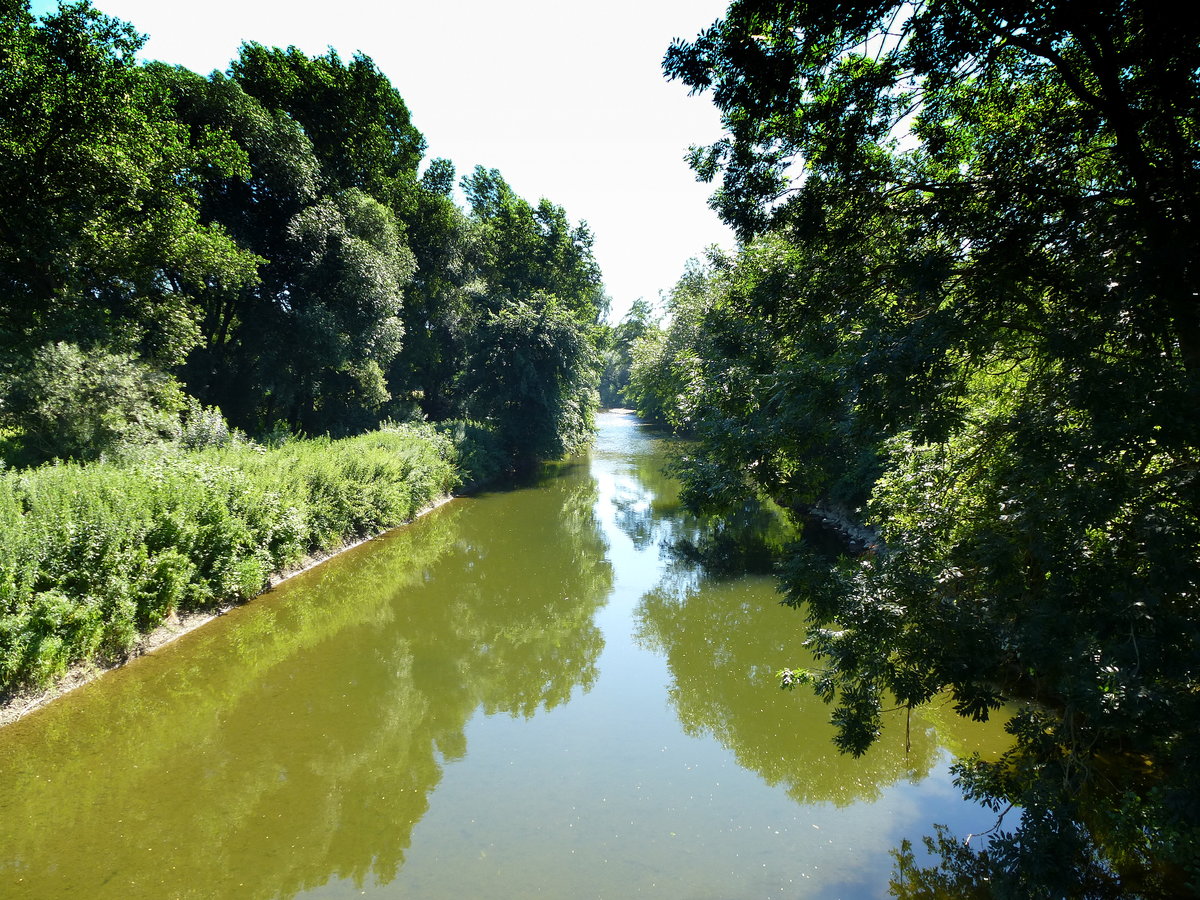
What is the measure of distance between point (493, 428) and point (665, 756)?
2041 cm

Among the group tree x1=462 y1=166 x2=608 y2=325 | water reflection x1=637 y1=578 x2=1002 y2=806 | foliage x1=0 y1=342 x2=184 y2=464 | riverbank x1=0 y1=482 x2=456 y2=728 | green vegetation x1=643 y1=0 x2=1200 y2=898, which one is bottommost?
riverbank x1=0 y1=482 x2=456 y2=728

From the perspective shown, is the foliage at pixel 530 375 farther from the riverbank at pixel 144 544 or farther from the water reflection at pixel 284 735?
the water reflection at pixel 284 735

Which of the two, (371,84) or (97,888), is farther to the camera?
(371,84)

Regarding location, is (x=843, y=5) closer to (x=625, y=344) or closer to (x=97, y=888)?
→ (x=97, y=888)

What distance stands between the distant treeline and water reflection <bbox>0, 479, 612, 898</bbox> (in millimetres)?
5785

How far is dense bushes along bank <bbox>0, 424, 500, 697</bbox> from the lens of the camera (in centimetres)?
→ 689

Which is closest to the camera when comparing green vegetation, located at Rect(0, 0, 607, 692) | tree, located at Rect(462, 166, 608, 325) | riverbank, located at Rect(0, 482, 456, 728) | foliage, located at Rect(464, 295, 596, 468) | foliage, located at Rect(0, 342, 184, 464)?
riverbank, located at Rect(0, 482, 456, 728)

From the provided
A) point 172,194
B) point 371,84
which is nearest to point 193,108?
point 172,194

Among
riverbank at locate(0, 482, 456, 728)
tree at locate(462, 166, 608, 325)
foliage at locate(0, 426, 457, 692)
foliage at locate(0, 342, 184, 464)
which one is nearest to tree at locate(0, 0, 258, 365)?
foliage at locate(0, 342, 184, 464)

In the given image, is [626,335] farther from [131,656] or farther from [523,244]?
[131,656]

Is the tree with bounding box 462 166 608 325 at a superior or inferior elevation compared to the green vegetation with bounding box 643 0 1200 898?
superior

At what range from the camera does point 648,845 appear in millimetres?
5574

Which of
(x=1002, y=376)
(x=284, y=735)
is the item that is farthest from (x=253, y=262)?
(x=1002, y=376)

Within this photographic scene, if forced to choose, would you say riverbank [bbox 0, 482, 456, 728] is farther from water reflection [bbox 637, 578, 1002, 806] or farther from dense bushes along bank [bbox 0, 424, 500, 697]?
water reflection [bbox 637, 578, 1002, 806]
